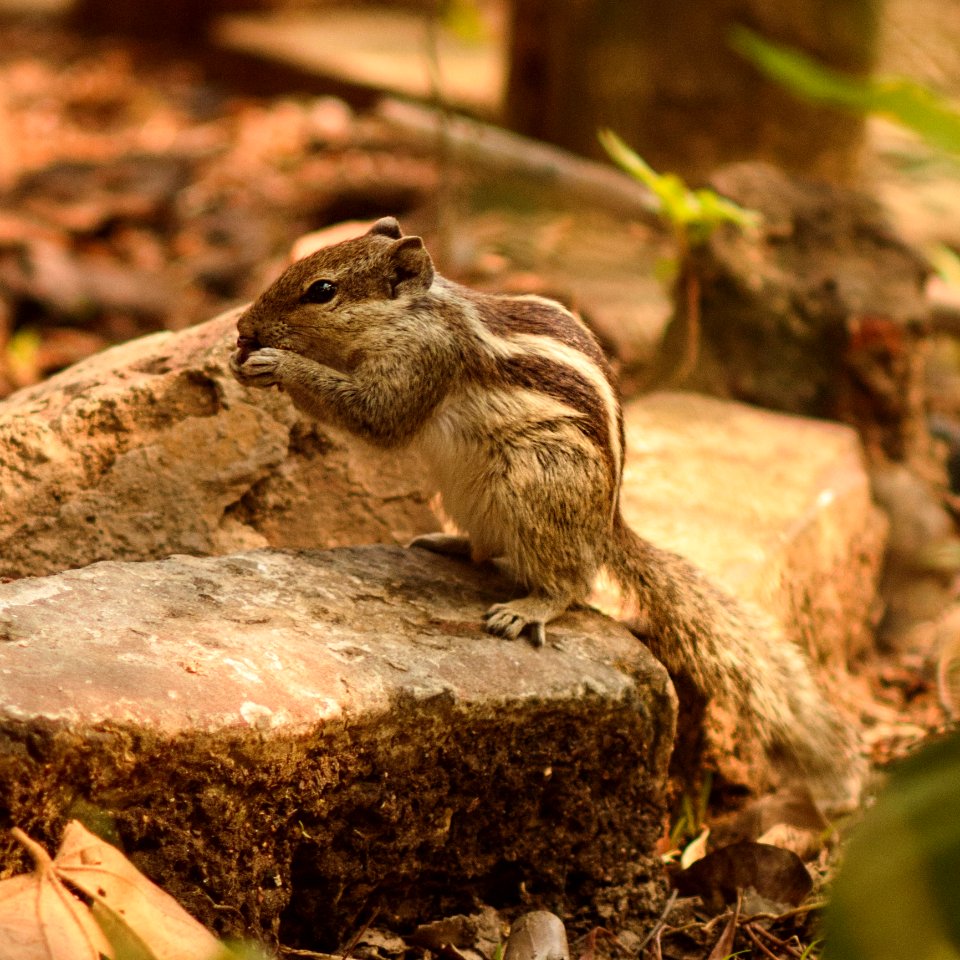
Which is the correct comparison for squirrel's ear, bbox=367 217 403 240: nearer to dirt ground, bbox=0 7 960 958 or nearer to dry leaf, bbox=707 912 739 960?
dirt ground, bbox=0 7 960 958

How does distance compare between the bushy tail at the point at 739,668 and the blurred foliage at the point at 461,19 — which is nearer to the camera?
the bushy tail at the point at 739,668

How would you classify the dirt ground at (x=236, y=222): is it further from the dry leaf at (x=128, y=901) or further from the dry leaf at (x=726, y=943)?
the dry leaf at (x=128, y=901)

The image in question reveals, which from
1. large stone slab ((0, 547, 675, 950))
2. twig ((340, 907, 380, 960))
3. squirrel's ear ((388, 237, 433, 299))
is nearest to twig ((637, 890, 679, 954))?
large stone slab ((0, 547, 675, 950))

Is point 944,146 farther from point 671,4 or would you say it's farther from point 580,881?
point 671,4

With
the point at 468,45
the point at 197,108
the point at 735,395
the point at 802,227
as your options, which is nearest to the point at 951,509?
the point at 735,395

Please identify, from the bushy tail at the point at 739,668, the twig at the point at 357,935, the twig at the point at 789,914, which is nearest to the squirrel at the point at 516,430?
the bushy tail at the point at 739,668

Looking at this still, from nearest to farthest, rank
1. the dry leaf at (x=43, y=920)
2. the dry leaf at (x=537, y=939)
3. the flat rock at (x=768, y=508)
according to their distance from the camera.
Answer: the dry leaf at (x=43, y=920), the dry leaf at (x=537, y=939), the flat rock at (x=768, y=508)
